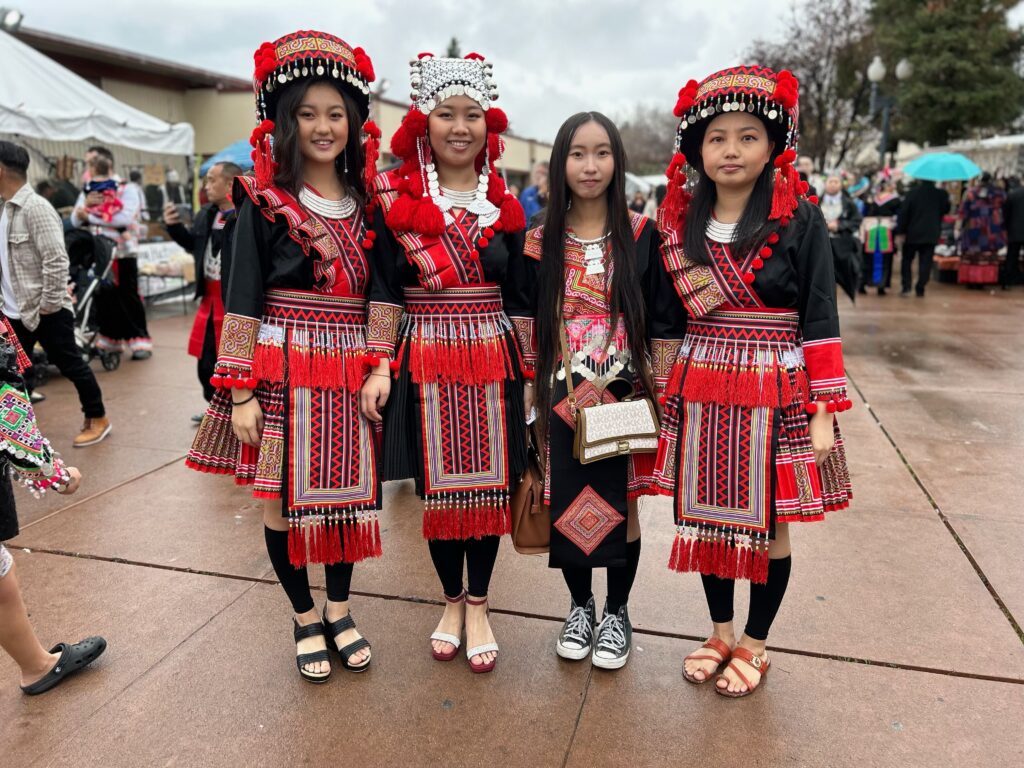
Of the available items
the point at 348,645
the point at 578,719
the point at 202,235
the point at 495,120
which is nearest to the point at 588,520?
the point at 578,719

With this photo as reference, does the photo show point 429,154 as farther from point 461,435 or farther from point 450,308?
point 461,435

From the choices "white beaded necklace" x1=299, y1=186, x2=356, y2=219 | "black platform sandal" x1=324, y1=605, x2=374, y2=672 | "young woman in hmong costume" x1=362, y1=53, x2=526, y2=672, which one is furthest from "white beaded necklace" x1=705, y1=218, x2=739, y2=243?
"black platform sandal" x1=324, y1=605, x2=374, y2=672

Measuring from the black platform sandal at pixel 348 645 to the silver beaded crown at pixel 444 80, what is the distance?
1.69 meters

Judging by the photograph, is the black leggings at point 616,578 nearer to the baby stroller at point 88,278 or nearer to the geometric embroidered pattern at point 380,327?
the geometric embroidered pattern at point 380,327

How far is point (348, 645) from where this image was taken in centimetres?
253

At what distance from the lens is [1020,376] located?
626cm

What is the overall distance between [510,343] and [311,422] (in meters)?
0.66

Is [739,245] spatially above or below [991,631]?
above

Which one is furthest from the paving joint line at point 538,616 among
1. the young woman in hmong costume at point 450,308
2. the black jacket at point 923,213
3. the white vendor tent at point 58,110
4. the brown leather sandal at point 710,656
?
the black jacket at point 923,213

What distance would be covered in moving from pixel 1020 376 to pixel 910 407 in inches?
62.7

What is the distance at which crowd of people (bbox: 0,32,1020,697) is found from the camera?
7.22 ft

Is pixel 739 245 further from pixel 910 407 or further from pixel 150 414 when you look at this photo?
pixel 150 414

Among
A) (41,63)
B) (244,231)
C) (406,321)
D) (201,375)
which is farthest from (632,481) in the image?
(41,63)

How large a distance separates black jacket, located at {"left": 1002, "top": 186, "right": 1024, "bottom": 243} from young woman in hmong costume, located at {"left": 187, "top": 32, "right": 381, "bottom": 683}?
37.9 ft
